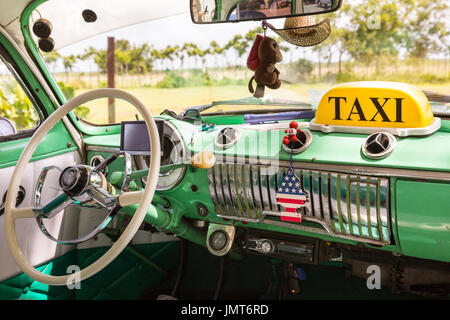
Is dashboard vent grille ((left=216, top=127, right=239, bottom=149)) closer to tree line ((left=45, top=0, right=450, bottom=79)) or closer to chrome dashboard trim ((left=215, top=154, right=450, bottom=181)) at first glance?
chrome dashboard trim ((left=215, top=154, right=450, bottom=181))

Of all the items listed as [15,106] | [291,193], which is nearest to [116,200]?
[291,193]

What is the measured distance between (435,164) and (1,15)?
220 cm

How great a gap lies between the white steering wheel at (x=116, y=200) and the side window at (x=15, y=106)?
68cm

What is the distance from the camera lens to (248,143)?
204cm

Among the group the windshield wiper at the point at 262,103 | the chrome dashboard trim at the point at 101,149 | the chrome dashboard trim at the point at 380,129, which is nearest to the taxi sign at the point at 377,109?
the chrome dashboard trim at the point at 380,129

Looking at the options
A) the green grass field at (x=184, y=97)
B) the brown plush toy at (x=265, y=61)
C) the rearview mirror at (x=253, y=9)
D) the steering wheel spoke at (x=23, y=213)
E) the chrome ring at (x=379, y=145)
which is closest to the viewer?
the steering wheel spoke at (x=23, y=213)

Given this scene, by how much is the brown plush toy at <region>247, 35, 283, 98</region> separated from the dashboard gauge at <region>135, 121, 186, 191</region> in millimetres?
549

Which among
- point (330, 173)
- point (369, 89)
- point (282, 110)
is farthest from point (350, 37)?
point (330, 173)

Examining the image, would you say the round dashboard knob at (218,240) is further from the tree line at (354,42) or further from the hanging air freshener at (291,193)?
the tree line at (354,42)

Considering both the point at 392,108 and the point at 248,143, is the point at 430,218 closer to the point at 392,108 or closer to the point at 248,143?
the point at 392,108

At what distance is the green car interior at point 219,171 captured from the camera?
5.31 ft

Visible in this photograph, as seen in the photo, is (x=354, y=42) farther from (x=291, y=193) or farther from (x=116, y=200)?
(x=116, y=200)

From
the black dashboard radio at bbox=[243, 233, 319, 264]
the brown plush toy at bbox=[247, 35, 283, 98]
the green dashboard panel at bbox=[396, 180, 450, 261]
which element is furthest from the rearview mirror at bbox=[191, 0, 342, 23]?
the black dashboard radio at bbox=[243, 233, 319, 264]

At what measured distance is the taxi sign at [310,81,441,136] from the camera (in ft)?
5.74
